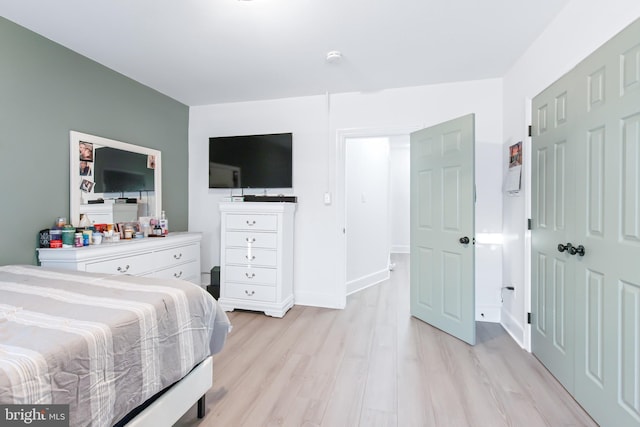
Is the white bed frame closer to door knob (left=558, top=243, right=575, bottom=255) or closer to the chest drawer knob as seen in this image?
the chest drawer knob

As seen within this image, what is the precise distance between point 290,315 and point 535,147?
2.70m

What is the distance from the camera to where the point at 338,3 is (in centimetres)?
184

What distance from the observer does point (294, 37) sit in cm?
221

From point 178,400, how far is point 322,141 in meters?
2.73

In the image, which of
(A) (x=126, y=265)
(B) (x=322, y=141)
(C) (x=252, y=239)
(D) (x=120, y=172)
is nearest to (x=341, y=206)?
(B) (x=322, y=141)

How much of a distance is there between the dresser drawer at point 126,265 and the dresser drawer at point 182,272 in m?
0.12

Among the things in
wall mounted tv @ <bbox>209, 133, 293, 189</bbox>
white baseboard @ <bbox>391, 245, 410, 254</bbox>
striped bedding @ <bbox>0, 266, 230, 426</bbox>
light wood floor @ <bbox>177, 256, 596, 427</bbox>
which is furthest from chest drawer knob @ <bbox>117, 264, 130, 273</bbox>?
white baseboard @ <bbox>391, 245, 410, 254</bbox>

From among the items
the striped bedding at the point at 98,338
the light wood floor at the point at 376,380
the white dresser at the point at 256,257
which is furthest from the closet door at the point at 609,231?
the white dresser at the point at 256,257

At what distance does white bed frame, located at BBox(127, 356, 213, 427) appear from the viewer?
3.84 ft

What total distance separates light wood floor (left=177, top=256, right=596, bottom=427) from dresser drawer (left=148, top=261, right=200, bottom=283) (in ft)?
2.51

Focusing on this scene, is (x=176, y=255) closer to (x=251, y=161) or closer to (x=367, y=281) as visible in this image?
(x=251, y=161)

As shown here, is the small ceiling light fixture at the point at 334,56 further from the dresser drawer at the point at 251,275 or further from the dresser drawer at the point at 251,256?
the dresser drawer at the point at 251,275

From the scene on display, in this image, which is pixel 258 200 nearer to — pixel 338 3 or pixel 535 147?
pixel 338 3

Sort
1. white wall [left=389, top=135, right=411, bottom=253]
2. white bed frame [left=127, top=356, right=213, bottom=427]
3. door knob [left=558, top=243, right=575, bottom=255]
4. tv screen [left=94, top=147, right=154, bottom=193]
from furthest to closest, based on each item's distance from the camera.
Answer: white wall [left=389, top=135, right=411, bottom=253] < tv screen [left=94, top=147, right=154, bottom=193] < door knob [left=558, top=243, right=575, bottom=255] < white bed frame [left=127, top=356, right=213, bottom=427]
